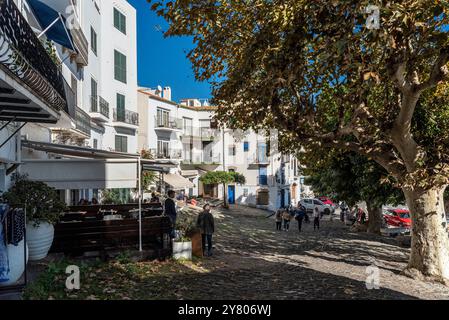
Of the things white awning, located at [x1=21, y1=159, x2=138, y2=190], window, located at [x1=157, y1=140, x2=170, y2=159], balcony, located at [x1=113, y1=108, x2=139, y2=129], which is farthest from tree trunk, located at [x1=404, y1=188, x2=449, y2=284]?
window, located at [x1=157, y1=140, x2=170, y2=159]

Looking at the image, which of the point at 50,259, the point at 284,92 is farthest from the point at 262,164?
the point at 50,259

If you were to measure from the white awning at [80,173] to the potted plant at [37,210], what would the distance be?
908 mm

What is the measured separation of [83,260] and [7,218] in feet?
12.7

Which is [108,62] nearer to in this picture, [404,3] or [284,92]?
[284,92]

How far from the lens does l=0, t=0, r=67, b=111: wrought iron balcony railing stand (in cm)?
496

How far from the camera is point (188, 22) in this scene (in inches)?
400

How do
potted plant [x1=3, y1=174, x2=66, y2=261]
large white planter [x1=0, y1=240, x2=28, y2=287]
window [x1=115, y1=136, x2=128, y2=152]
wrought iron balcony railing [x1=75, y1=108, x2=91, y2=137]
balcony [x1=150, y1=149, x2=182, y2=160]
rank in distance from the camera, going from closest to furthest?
large white planter [x1=0, y1=240, x2=28, y2=287] → potted plant [x1=3, y1=174, x2=66, y2=261] → wrought iron balcony railing [x1=75, y1=108, x2=91, y2=137] → window [x1=115, y1=136, x2=128, y2=152] → balcony [x1=150, y1=149, x2=182, y2=160]

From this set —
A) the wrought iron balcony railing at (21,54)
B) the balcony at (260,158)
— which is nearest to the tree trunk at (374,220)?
the wrought iron balcony railing at (21,54)

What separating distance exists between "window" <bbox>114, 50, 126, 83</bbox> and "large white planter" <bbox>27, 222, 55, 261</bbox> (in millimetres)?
21793

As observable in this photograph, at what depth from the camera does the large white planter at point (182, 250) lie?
38.3ft

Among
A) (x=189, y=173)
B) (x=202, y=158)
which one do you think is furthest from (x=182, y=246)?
(x=202, y=158)

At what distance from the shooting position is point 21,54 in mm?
5359

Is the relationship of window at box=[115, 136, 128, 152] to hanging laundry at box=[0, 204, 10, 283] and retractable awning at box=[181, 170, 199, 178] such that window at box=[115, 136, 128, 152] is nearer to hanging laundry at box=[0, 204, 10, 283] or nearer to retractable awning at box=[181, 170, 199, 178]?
retractable awning at box=[181, 170, 199, 178]

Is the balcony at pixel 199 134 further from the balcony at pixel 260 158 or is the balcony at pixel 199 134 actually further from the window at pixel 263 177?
the window at pixel 263 177
